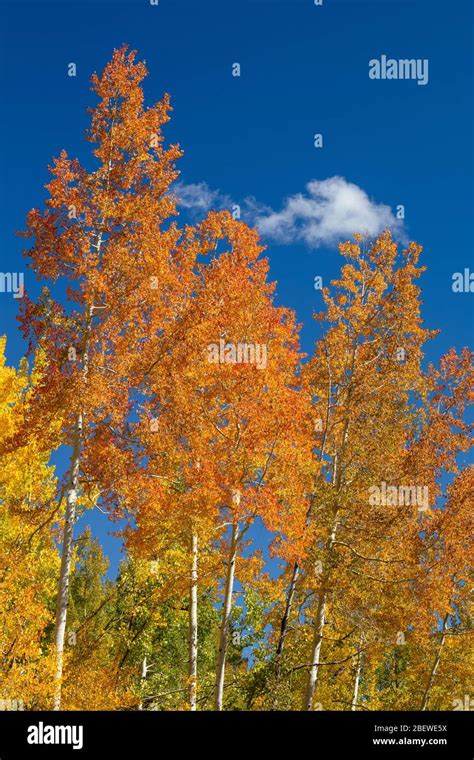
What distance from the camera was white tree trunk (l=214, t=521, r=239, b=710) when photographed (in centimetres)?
1370

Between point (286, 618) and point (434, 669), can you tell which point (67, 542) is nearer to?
point (286, 618)

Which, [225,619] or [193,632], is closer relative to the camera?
[225,619]

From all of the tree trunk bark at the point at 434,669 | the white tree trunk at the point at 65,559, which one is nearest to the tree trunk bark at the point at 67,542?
the white tree trunk at the point at 65,559

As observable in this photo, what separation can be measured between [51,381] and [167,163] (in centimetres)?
488

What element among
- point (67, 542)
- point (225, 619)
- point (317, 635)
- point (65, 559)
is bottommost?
point (317, 635)

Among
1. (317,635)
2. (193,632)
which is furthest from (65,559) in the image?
(317,635)

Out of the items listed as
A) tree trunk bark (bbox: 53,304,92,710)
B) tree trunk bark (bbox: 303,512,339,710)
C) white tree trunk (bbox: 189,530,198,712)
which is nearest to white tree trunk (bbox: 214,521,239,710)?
white tree trunk (bbox: 189,530,198,712)

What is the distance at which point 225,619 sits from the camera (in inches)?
542

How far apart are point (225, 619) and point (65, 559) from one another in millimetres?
3189

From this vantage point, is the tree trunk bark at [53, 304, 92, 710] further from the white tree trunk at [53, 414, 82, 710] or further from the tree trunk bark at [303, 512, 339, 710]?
the tree trunk bark at [303, 512, 339, 710]

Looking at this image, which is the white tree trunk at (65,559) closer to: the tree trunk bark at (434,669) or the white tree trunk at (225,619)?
the white tree trunk at (225,619)

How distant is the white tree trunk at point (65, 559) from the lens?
12000mm

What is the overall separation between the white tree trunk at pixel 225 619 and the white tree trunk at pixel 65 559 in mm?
2859
